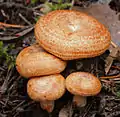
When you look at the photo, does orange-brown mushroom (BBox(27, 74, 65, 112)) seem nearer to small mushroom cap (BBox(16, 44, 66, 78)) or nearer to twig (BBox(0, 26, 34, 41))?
small mushroom cap (BBox(16, 44, 66, 78))

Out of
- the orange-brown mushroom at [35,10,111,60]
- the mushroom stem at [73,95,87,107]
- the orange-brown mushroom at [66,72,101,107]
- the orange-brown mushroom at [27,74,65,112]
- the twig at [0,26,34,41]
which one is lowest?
the mushroom stem at [73,95,87,107]

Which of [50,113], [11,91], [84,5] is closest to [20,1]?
[84,5]

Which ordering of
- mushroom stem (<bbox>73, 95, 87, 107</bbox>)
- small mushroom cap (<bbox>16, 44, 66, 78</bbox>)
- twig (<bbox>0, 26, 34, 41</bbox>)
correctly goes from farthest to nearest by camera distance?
twig (<bbox>0, 26, 34, 41</bbox>) < mushroom stem (<bbox>73, 95, 87, 107</bbox>) < small mushroom cap (<bbox>16, 44, 66, 78</bbox>)

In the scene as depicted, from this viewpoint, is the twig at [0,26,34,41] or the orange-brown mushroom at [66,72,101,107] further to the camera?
the twig at [0,26,34,41]

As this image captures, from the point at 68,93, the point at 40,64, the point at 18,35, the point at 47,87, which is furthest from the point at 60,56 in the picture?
the point at 18,35

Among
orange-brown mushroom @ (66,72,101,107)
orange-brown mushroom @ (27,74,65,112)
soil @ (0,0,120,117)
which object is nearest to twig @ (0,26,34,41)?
soil @ (0,0,120,117)

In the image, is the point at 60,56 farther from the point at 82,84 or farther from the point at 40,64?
the point at 82,84

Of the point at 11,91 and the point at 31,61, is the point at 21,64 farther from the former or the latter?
the point at 11,91
